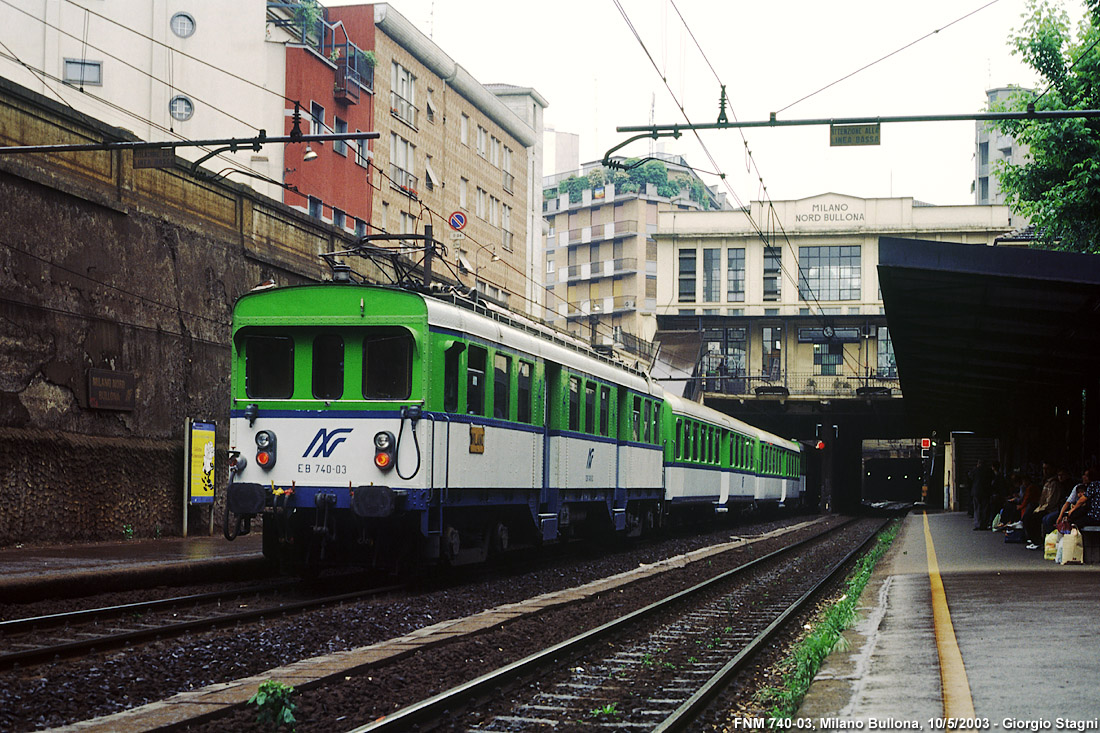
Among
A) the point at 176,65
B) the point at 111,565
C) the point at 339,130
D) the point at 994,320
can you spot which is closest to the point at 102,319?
the point at 111,565

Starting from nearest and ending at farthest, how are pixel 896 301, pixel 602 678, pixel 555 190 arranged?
pixel 602 678, pixel 896 301, pixel 555 190

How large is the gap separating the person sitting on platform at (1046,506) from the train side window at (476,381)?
9110 mm

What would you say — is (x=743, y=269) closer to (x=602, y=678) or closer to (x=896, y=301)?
(x=896, y=301)

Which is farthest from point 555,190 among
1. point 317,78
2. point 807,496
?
point 317,78

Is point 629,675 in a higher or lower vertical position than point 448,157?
lower

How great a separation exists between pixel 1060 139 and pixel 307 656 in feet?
65.4

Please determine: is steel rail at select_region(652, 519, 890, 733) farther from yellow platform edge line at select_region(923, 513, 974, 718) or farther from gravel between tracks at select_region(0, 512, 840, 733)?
gravel between tracks at select_region(0, 512, 840, 733)

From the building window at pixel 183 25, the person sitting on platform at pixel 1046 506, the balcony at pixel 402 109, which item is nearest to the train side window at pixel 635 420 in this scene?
the person sitting on platform at pixel 1046 506

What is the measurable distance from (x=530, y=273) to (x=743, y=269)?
12.6m

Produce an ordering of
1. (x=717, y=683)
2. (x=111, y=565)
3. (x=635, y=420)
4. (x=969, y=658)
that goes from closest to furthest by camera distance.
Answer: (x=969, y=658) → (x=717, y=683) → (x=111, y=565) → (x=635, y=420)

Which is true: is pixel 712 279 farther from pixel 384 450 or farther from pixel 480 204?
pixel 384 450

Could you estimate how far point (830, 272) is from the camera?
6644cm

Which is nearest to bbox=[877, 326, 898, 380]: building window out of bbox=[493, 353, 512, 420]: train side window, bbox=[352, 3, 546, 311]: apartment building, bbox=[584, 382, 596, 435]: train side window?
bbox=[352, 3, 546, 311]: apartment building

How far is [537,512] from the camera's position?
1633cm
